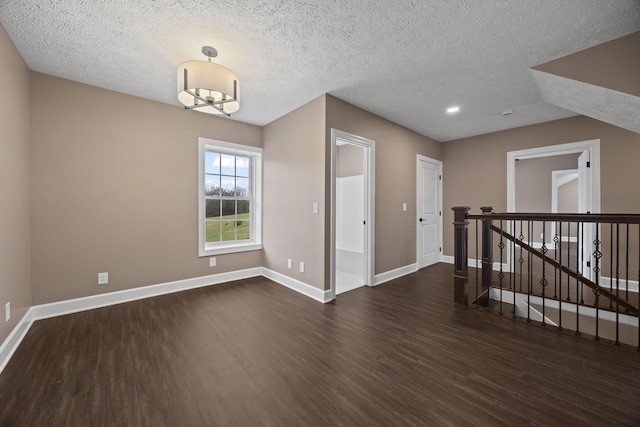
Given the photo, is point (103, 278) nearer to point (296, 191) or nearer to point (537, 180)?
point (296, 191)

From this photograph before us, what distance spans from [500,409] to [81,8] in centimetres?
385

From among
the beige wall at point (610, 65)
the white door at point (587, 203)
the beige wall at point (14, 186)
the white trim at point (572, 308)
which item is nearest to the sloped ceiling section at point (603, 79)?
the beige wall at point (610, 65)

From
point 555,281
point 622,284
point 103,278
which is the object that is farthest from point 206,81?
point 622,284

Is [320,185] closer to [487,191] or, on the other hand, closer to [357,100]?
[357,100]

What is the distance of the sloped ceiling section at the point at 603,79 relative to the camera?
211 cm

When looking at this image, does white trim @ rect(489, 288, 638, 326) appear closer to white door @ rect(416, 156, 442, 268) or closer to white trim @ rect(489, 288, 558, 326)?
white trim @ rect(489, 288, 558, 326)

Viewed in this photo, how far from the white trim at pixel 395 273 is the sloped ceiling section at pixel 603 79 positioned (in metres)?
3.06

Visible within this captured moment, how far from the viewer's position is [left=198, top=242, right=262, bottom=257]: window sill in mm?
3753

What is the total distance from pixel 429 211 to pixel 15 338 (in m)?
5.76

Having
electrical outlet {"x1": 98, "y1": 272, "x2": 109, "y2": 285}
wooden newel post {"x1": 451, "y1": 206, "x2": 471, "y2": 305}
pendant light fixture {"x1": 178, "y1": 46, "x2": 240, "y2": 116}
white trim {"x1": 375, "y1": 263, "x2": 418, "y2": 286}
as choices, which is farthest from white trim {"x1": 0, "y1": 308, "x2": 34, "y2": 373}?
wooden newel post {"x1": 451, "y1": 206, "x2": 471, "y2": 305}

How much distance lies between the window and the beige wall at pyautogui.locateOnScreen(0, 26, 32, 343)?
167 cm

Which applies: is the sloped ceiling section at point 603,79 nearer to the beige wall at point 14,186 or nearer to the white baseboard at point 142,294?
the white baseboard at point 142,294

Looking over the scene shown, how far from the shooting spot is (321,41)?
2191mm

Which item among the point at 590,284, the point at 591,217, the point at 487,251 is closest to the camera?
the point at 591,217
